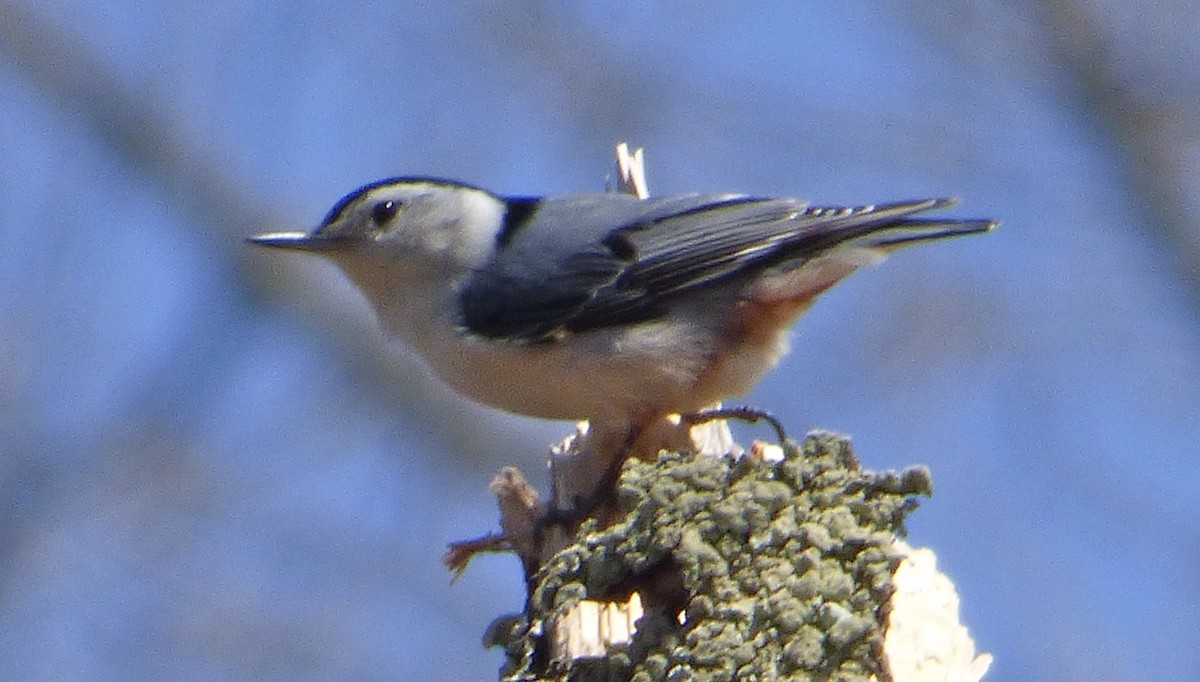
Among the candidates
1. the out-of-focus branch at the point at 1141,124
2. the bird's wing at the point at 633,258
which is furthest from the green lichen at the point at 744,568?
the out-of-focus branch at the point at 1141,124

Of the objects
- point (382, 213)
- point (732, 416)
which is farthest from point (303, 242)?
point (732, 416)

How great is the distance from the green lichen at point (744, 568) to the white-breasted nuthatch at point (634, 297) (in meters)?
0.86

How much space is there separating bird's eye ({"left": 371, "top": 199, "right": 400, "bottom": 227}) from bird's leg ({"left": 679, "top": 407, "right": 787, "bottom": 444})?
0.94 m

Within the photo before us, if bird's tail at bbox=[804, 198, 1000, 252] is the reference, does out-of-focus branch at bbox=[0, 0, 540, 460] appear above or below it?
above

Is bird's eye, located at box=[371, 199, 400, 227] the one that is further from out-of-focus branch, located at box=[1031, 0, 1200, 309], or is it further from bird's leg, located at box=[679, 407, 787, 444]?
out-of-focus branch, located at box=[1031, 0, 1200, 309]

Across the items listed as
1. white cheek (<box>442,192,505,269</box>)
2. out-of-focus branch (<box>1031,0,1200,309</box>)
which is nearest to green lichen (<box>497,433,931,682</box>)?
white cheek (<box>442,192,505,269</box>)

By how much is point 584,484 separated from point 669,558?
0.81 meters

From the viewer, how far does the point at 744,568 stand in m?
2.55

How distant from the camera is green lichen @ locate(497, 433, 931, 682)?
2.45 m

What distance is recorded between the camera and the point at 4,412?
749 cm

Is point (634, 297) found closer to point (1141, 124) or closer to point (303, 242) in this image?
point (303, 242)

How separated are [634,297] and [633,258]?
0.09 m

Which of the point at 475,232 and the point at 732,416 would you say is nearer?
the point at 732,416

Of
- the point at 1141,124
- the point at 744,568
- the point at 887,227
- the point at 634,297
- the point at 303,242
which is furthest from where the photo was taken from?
the point at 1141,124
